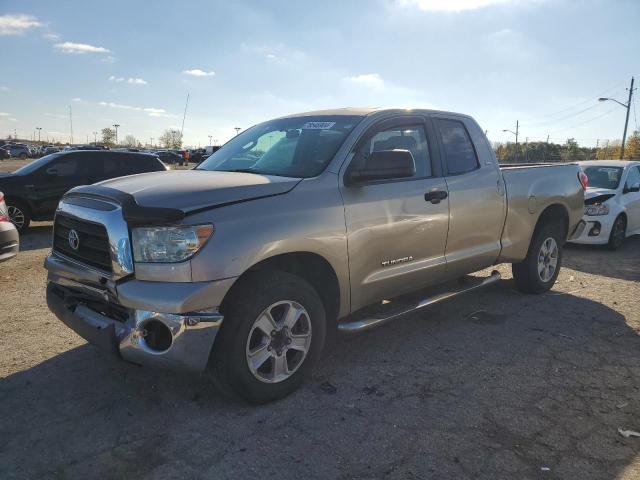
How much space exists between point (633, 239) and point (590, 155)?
56358 mm

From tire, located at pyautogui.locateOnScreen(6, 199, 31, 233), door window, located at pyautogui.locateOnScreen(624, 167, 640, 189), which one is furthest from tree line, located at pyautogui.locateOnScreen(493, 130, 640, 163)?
tire, located at pyautogui.locateOnScreen(6, 199, 31, 233)

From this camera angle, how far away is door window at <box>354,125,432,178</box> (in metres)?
4.00

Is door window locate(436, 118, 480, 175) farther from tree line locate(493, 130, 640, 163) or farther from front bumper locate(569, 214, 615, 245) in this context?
tree line locate(493, 130, 640, 163)

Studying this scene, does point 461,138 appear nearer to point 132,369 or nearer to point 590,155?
point 132,369

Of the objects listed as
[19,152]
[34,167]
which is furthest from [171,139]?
[34,167]

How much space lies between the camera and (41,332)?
451 centimetres

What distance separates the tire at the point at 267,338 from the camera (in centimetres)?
301

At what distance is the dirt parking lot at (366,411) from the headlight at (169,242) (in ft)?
3.37

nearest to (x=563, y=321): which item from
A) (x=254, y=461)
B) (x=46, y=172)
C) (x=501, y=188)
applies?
(x=501, y=188)

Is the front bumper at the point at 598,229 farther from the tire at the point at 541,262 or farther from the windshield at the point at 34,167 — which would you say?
the windshield at the point at 34,167

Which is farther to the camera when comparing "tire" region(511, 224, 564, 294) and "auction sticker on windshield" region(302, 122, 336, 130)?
"tire" region(511, 224, 564, 294)

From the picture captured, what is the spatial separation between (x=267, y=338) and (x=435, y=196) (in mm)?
1890

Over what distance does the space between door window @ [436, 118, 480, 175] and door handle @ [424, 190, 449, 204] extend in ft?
1.03

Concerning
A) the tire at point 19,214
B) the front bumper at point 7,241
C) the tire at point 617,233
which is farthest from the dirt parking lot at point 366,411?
the tire at point 19,214
